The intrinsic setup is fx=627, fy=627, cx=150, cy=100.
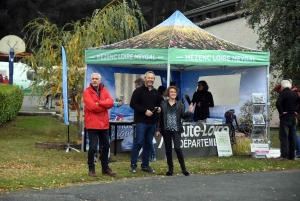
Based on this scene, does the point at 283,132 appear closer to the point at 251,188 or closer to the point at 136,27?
the point at 251,188

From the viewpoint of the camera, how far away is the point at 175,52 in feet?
46.0

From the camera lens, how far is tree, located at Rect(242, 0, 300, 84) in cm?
1917

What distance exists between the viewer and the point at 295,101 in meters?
14.2

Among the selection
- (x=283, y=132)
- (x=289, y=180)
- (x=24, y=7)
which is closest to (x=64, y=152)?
(x=283, y=132)

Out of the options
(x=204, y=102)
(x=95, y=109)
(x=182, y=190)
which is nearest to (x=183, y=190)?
(x=182, y=190)

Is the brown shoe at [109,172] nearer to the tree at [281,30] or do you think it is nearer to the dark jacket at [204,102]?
the dark jacket at [204,102]

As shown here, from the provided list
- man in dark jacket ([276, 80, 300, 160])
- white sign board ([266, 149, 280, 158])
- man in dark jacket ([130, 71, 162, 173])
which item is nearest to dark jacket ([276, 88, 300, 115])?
man in dark jacket ([276, 80, 300, 160])

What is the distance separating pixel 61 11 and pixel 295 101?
3945cm

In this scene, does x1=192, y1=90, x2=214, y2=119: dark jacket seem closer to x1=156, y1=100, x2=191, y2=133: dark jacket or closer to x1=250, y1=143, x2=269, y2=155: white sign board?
x1=250, y1=143, x2=269, y2=155: white sign board

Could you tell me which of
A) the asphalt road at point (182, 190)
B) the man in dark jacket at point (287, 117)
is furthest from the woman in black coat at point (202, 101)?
the asphalt road at point (182, 190)

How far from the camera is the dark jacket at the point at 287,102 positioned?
14.2 m

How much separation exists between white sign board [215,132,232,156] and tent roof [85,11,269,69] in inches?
71.7

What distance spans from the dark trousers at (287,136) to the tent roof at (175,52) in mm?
1540

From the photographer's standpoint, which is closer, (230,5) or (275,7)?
(275,7)
